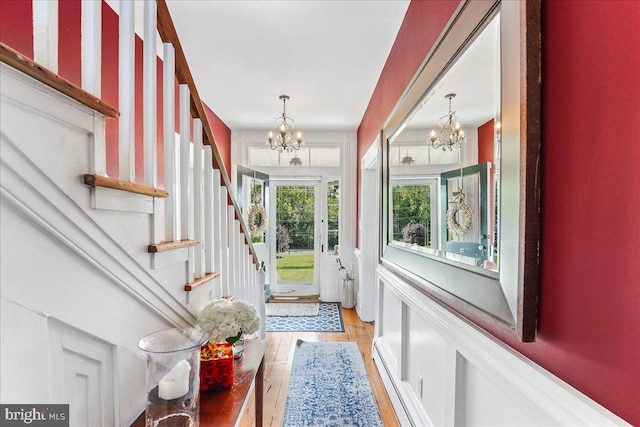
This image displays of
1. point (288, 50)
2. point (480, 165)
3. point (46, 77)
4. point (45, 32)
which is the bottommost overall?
point (480, 165)

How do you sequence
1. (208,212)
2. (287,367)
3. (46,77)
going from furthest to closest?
(287,367) < (208,212) < (46,77)

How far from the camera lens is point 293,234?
5230mm

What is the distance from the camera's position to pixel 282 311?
4613mm

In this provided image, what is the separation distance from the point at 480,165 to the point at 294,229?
13.9ft

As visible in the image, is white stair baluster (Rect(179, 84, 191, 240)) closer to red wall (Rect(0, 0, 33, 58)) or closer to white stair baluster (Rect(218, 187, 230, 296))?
white stair baluster (Rect(218, 187, 230, 296))

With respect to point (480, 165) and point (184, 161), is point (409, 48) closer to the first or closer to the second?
point (480, 165)

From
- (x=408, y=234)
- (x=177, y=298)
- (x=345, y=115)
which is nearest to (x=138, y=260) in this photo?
(x=177, y=298)

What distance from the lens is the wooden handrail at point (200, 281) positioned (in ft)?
4.47

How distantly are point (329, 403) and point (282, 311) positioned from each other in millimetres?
2348

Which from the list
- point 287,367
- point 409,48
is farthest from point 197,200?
point 287,367

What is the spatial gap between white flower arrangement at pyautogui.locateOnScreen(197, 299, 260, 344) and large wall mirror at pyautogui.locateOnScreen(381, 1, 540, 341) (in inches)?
34.3

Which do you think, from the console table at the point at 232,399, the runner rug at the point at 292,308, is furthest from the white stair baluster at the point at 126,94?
the runner rug at the point at 292,308

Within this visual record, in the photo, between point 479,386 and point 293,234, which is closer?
point 479,386

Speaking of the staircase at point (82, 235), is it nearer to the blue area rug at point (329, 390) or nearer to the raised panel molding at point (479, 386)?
the raised panel molding at point (479, 386)
